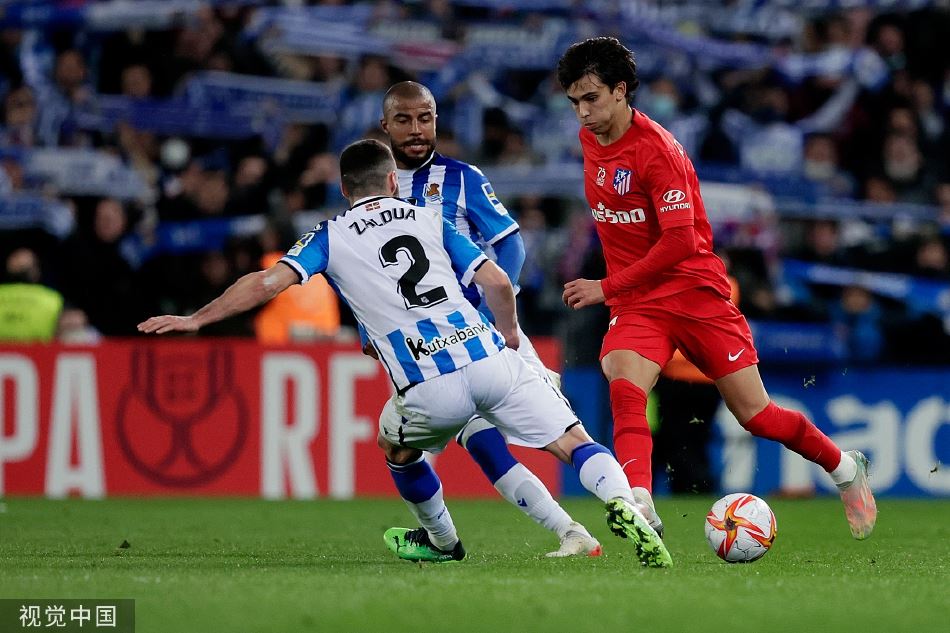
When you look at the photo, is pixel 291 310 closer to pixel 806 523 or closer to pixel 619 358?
pixel 806 523

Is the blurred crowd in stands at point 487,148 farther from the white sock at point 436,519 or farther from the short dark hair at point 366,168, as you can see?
the short dark hair at point 366,168

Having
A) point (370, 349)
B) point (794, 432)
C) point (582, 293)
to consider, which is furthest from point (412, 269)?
point (794, 432)

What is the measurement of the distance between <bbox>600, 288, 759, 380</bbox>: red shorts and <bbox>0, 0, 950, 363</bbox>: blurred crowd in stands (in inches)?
199

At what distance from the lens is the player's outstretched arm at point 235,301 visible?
5.75m

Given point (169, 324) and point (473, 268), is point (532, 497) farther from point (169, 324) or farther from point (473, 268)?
point (169, 324)

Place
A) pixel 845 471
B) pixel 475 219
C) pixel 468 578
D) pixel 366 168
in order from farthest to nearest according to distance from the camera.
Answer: pixel 845 471, pixel 475 219, pixel 366 168, pixel 468 578

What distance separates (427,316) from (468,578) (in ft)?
3.41

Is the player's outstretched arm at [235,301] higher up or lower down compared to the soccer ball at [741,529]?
higher up

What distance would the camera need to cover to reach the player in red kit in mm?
6602

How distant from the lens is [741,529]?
20.8ft

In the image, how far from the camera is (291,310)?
1245 cm

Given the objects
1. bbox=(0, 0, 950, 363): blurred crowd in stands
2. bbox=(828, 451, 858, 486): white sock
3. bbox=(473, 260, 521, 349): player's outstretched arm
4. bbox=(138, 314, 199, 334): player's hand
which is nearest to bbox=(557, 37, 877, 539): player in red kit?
bbox=(828, 451, 858, 486): white sock

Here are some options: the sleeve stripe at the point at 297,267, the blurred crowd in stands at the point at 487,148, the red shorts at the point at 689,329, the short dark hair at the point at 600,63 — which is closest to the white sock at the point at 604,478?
the red shorts at the point at 689,329

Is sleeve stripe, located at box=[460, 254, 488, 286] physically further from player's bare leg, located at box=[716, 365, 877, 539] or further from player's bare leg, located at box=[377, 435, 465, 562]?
player's bare leg, located at box=[716, 365, 877, 539]
